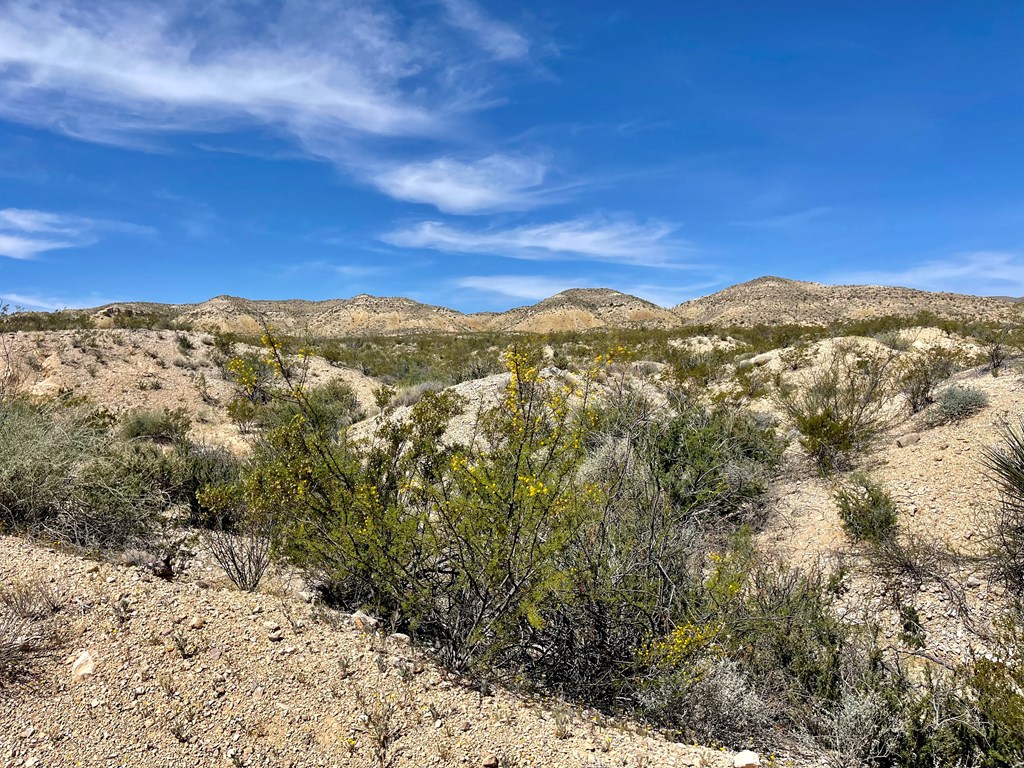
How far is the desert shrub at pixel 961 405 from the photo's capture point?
8352 mm

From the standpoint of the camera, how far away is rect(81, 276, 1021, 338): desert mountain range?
51500mm

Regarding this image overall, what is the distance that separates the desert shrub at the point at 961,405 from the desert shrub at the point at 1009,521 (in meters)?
2.22

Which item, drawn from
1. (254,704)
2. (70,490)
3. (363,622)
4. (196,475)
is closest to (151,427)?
(196,475)

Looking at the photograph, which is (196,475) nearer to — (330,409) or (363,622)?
(363,622)

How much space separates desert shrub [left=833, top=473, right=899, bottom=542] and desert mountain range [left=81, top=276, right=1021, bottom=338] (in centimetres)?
4192

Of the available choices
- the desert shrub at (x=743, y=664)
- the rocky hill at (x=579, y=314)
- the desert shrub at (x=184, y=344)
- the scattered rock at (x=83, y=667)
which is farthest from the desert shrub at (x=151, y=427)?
the rocky hill at (x=579, y=314)

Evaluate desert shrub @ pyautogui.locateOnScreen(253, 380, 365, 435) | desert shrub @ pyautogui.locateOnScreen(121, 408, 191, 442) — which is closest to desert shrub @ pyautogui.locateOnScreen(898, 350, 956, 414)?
desert shrub @ pyautogui.locateOnScreen(253, 380, 365, 435)

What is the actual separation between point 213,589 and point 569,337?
91.6 ft

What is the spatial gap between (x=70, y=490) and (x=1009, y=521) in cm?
933

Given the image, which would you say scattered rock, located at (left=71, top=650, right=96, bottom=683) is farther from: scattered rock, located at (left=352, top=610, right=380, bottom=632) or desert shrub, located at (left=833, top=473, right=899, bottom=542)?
desert shrub, located at (left=833, top=473, right=899, bottom=542)

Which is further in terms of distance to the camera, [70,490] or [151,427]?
[151,427]

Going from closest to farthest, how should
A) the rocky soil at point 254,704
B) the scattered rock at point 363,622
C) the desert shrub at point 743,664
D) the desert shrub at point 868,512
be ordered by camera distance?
1. the rocky soil at point 254,704
2. the desert shrub at point 743,664
3. the scattered rock at point 363,622
4. the desert shrub at point 868,512

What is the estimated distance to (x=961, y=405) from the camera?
8.38 meters

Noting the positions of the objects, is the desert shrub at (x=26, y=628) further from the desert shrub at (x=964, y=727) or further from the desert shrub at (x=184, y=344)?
the desert shrub at (x=184, y=344)
